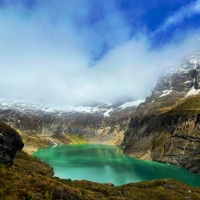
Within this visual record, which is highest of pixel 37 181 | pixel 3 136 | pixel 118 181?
pixel 118 181

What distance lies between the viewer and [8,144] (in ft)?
155

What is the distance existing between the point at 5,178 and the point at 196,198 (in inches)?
2911

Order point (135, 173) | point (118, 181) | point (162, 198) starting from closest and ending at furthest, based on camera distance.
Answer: point (162, 198)
point (118, 181)
point (135, 173)

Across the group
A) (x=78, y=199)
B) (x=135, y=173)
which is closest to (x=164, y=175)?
(x=135, y=173)

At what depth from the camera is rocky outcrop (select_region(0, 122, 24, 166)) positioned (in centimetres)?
4400

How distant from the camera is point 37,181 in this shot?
3394 cm

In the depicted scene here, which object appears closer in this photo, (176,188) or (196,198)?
(196,198)

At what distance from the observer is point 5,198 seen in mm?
29453

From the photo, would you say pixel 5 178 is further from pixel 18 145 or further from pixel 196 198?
pixel 196 198

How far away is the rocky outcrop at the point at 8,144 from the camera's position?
4400 cm

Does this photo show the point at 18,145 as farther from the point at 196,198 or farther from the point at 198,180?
the point at 198,180

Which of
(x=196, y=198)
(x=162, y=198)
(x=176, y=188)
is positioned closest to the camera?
(x=162, y=198)

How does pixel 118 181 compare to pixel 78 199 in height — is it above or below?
above

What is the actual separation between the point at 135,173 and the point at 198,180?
131 ft
